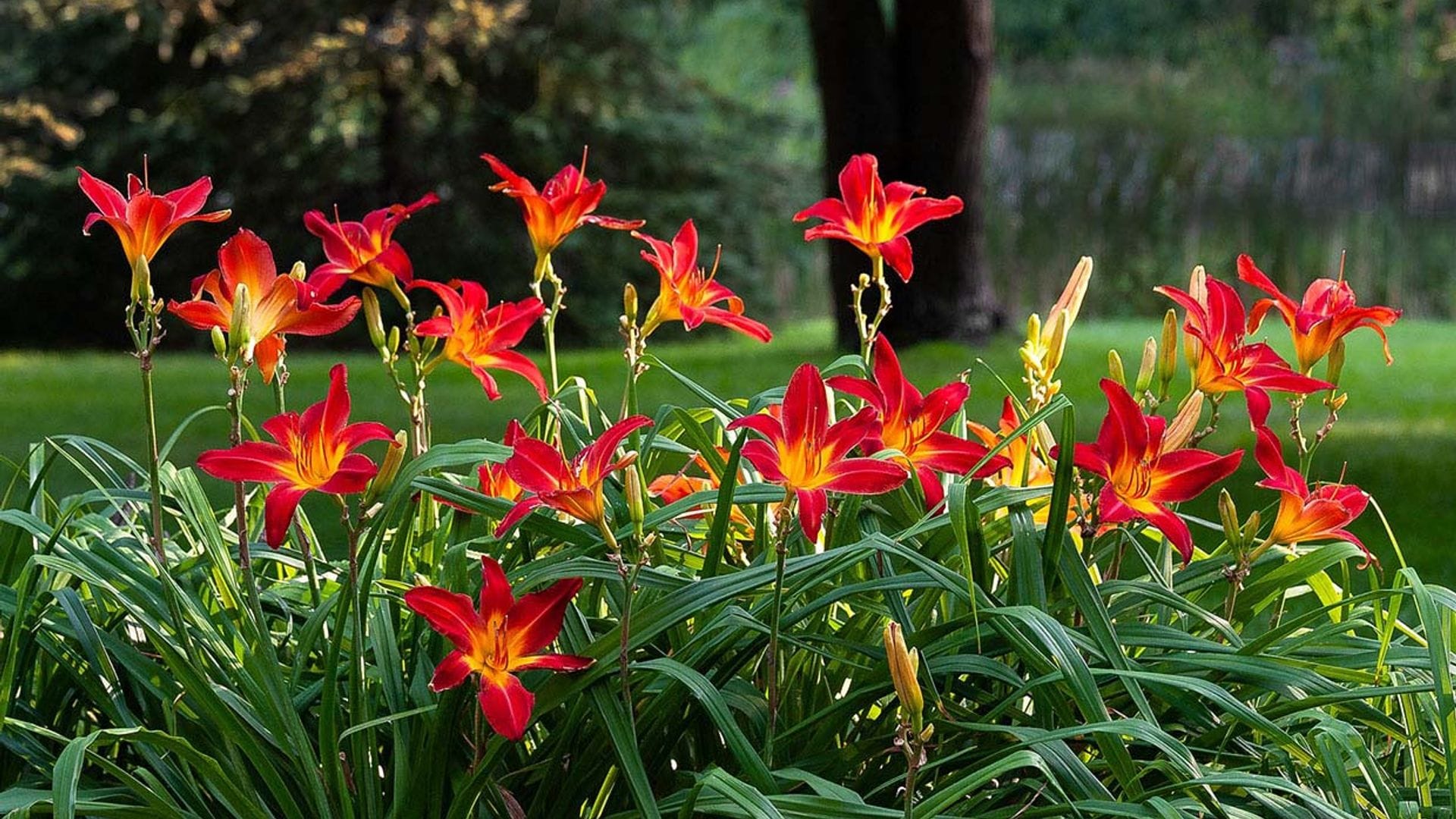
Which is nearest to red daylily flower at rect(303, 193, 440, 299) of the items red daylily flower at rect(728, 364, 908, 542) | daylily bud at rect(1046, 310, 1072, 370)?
red daylily flower at rect(728, 364, 908, 542)

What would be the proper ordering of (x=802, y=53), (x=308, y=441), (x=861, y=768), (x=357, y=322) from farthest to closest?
(x=802, y=53)
(x=357, y=322)
(x=861, y=768)
(x=308, y=441)

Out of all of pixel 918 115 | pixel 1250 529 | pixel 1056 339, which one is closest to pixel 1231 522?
pixel 1250 529

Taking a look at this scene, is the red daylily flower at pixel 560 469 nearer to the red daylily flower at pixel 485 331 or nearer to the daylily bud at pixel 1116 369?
the red daylily flower at pixel 485 331

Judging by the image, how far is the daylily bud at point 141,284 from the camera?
115 cm

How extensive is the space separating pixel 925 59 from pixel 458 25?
10.4 feet

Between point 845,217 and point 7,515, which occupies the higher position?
point 845,217

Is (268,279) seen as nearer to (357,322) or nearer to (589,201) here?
(589,201)

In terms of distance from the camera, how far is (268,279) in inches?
49.8

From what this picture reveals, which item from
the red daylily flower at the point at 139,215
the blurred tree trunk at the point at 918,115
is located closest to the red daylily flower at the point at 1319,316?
the red daylily flower at the point at 139,215

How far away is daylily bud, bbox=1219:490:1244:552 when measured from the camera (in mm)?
1231

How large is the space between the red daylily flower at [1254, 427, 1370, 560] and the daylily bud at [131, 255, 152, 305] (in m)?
0.85

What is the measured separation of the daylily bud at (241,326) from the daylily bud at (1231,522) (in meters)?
0.73

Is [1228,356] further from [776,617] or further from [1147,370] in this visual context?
[776,617]

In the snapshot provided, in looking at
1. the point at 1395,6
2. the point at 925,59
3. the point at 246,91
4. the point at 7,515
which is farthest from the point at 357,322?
the point at 1395,6
